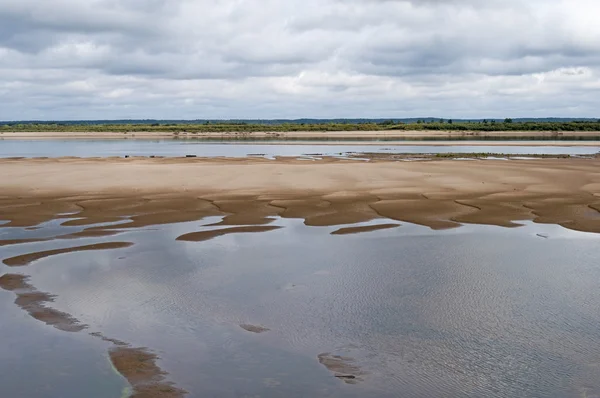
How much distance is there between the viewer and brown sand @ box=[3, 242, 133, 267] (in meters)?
10.8

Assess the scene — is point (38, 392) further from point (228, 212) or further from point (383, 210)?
point (383, 210)

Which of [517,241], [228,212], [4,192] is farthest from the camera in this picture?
[4,192]

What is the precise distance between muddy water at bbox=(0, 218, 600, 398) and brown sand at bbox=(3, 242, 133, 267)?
11 cm

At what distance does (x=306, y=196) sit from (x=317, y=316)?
1134 centimetres

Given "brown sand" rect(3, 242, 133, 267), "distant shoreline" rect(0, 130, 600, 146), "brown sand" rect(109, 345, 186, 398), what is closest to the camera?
"brown sand" rect(109, 345, 186, 398)

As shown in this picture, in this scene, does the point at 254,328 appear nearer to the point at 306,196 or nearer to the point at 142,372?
the point at 142,372

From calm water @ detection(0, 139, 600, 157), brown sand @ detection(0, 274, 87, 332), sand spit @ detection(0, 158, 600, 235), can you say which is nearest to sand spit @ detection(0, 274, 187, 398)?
brown sand @ detection(0, 274, 87, 332)

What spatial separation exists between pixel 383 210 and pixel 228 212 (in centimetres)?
418

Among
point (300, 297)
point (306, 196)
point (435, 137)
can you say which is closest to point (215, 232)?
point (300, 297)

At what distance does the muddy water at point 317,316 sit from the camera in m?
6.05

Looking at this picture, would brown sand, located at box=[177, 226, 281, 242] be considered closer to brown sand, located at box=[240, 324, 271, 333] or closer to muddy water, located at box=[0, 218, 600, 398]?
muddy water, located at box=[0, 218, 600, 398]

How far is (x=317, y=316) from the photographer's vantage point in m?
7.99

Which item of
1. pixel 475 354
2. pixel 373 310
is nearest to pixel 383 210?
pixel 373 310

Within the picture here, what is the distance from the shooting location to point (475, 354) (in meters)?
6.71
